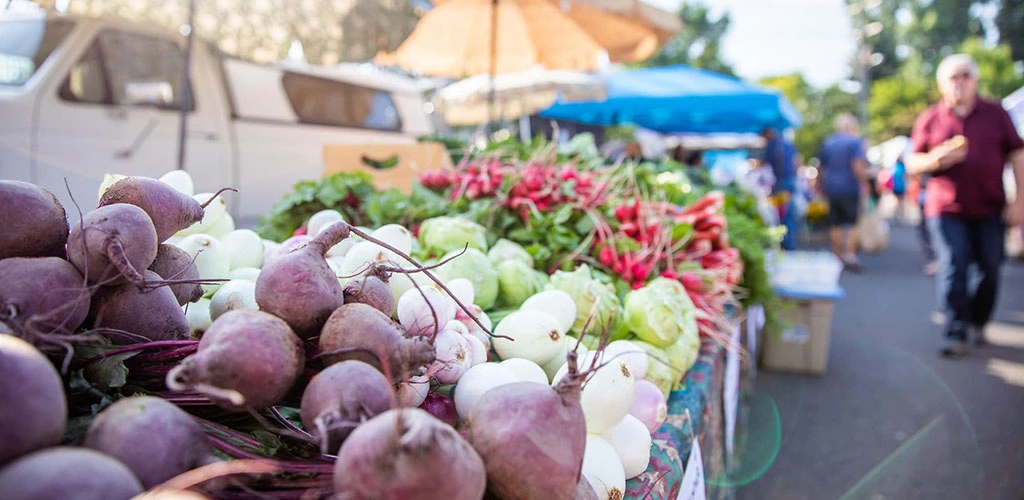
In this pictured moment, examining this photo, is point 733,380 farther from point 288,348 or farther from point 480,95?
point 480,95

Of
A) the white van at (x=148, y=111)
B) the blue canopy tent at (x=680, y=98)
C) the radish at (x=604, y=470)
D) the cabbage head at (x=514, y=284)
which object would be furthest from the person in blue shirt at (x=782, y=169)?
the radish at (x=604, y=470)

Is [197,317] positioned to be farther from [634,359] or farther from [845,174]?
[845,174]

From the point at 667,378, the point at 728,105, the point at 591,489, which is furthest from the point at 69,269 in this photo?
the point at 728,105

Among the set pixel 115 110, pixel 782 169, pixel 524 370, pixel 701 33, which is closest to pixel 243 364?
pixel 524 370

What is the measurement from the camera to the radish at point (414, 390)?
0.93 meters

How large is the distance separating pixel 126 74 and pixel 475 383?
443cm

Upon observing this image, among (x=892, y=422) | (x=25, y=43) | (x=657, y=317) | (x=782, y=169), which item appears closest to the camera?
(x=657, y=317)

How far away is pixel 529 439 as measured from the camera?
772 millimetres

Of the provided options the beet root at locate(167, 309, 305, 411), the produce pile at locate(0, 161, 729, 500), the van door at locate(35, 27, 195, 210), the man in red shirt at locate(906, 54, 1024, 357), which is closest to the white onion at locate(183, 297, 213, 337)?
the produce pile at locate(0, 161, 729, 500)

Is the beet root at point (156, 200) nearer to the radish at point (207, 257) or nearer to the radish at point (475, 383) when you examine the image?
the radish at point (207, 257)

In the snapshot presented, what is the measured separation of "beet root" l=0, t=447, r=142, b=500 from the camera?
0.55 m

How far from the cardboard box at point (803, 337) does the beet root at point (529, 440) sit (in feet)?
11.2

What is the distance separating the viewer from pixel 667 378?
1.65m

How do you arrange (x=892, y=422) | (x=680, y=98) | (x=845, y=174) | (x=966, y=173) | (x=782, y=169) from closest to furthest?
(x=892, y=422) → (x=966, y=173) → (x=680, y=98) → (x=845, y=174) → (x=782, y=169)
